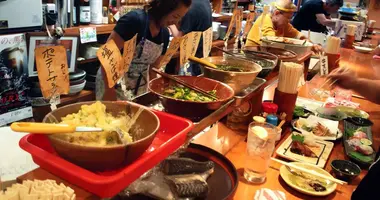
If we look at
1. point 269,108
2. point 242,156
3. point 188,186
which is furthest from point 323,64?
point 188,186

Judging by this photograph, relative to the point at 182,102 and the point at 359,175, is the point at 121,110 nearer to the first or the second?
the point at 182,102

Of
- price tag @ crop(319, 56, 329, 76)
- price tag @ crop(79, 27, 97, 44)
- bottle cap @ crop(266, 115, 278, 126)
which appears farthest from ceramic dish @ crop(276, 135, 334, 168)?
price tag @ crop(79, 27, 97, 44)

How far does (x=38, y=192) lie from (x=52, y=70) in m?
0.37

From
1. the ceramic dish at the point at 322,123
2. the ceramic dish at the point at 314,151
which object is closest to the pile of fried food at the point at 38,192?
the ceramic dish at the point at 314,151

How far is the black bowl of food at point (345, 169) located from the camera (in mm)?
1628

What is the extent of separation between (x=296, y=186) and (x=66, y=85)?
3.54ft

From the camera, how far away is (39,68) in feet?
3.05

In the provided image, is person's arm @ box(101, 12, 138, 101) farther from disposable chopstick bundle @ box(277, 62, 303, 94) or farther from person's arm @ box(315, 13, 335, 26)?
person's arm @ box(315, 13, 335, 26)

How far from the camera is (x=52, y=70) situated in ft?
3.16

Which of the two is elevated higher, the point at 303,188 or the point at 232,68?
the point at 232,68

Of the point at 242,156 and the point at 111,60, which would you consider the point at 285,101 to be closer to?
the point at 242,156

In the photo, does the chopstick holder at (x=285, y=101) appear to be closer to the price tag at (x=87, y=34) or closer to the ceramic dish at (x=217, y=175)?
the ceramic dish at (x=217, y=175)

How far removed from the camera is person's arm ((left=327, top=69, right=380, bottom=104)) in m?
1.95

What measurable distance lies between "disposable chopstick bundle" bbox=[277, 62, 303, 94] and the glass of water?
51 cm
